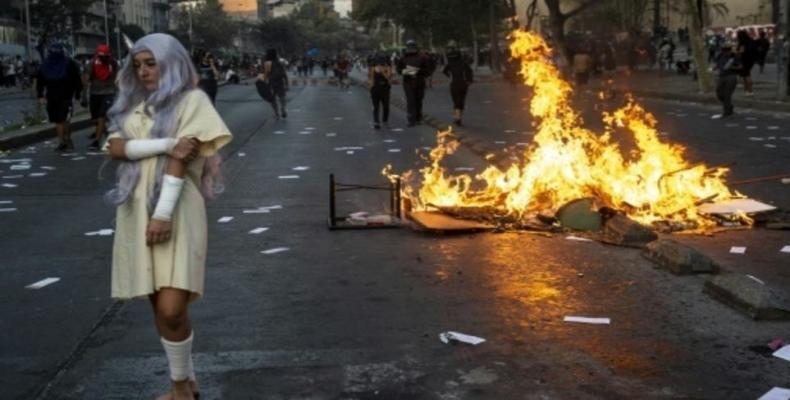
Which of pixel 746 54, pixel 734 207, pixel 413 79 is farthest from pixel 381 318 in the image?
pixel 746 54

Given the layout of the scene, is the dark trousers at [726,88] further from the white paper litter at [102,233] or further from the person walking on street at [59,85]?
A: the white paper litter at [102,233]

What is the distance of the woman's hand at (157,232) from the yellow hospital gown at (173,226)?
0.15 ft

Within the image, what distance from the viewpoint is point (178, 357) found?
394 centimetres

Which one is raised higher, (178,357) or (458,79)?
(458,79)

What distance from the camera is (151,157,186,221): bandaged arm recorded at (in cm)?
366

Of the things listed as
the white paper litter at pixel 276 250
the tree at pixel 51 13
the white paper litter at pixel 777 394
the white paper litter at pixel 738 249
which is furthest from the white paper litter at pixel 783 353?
the tree at pixel 51 13

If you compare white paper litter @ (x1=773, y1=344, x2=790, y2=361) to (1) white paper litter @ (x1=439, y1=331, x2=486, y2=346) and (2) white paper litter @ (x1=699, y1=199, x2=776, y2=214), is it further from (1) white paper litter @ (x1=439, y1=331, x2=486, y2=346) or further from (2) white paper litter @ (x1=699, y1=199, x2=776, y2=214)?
(2) white paper litter @ (x1=699, y1=199, x2=776, y2=214)

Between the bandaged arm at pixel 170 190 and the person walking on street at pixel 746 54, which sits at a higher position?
the person walking on street at pixel 746 54

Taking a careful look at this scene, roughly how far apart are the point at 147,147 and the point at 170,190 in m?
0.21

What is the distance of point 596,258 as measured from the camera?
7051 millimetres

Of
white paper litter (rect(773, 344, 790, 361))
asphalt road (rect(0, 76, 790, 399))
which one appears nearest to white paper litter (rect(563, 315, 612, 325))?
asphalt road (rect(0, 76, 790, 399))

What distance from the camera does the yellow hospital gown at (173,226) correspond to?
12.3ft

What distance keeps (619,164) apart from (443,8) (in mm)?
53205

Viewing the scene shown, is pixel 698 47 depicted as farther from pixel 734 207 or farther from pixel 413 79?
pixel 734 207
